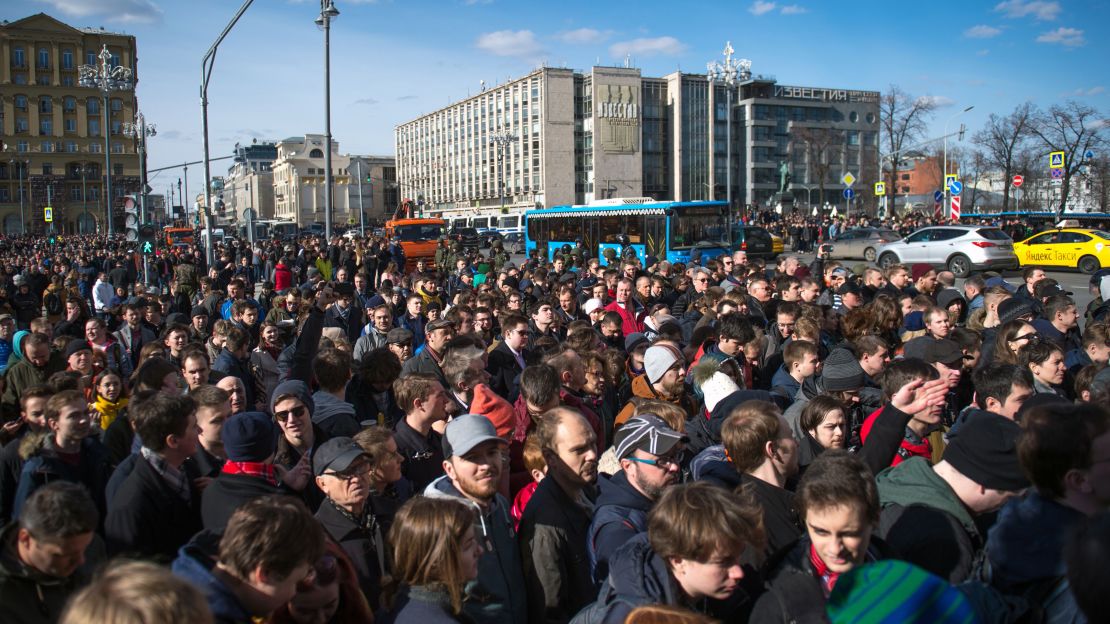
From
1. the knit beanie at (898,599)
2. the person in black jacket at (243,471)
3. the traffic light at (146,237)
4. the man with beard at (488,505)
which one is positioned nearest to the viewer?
the knit beanie at (898,599)

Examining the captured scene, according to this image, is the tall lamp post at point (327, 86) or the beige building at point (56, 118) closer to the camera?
the tall lamp post at point (327, 86)

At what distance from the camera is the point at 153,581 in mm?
1857

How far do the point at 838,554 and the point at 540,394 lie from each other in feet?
8.55

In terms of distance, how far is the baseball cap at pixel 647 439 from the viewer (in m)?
3.55

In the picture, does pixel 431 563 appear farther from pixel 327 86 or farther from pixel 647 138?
pixel 647 138

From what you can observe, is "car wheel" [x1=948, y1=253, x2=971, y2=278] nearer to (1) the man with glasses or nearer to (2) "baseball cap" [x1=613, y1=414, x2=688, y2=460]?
(2) "baseball cap" [x1=613, y1=414, x2=688, y2=460]

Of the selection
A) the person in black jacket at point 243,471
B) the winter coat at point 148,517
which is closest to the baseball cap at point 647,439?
the person in black jacket at point 243,471

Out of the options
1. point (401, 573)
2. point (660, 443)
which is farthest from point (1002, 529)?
point (401, 573)

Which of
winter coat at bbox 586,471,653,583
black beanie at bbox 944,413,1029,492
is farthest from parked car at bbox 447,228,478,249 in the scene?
black beanie at bbox 944,413,1029,492

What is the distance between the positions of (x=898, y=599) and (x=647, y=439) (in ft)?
4.96

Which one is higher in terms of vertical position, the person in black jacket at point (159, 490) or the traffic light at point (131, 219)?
the traffic light at point (131, 219)

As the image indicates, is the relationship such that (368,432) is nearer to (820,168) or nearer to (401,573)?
(401,573)

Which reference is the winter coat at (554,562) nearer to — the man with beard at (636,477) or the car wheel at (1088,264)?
the man with beard at (636,477)

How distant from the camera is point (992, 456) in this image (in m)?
3.20
